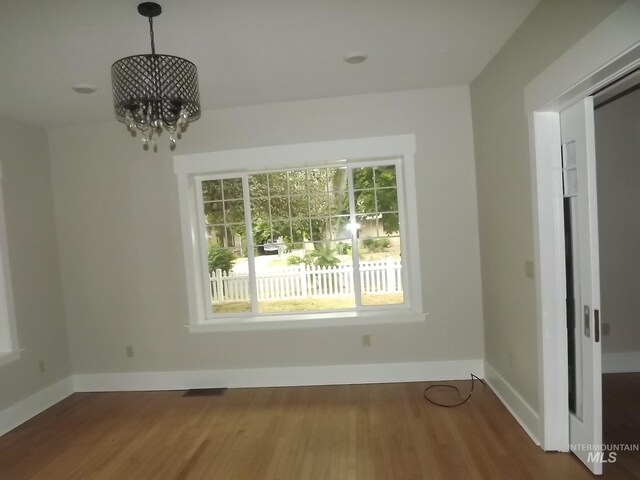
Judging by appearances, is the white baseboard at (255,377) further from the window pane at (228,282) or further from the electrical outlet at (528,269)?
the electrical outlet at (528,269)

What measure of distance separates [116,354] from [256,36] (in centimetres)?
325

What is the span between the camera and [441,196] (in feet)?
10.6

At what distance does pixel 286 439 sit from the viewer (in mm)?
2521

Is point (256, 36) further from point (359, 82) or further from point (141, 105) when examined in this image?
point (359, 82)

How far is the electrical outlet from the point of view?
227 cm

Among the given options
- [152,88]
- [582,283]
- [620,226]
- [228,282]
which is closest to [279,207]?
[228,282]

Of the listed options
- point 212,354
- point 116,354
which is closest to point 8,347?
point 116,354

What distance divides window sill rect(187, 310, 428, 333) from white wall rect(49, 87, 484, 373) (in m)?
0.06

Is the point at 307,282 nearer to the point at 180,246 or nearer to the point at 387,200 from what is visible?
the point at 387,200

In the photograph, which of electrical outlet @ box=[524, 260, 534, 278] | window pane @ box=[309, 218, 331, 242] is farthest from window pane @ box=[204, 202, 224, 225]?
electrical outlet @ box=[524, 260, 534, 278]

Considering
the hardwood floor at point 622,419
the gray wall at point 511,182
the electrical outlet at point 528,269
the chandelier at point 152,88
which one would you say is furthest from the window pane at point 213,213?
the hardwood floor at point 622,419

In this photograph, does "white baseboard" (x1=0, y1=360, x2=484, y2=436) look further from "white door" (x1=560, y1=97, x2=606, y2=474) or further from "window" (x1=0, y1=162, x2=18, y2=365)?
"white door" (x1=560, y1=97, x2=606, y2=474)

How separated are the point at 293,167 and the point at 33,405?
3.21m

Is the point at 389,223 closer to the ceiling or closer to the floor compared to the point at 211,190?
closer to the floor
